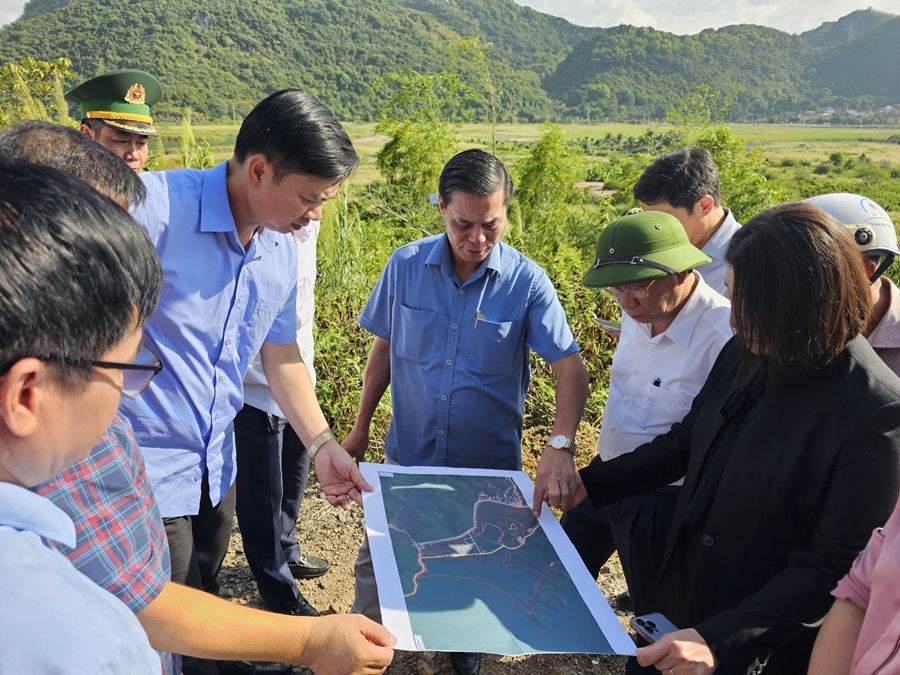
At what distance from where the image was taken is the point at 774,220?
153 centimetres

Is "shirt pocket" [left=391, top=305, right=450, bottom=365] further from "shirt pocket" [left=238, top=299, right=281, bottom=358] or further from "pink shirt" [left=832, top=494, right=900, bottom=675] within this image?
"pink shirt" [left=832, top=494, right=900, bottom=675]

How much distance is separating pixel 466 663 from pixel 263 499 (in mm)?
980

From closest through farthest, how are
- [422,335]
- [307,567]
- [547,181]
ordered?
1. [422,335]
2. [307,567]
3. [547,181]

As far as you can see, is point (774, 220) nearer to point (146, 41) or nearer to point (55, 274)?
point (55, 274)

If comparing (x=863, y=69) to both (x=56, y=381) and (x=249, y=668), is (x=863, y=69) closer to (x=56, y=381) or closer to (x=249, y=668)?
(x=249, y=668)

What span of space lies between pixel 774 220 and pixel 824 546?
692 mm

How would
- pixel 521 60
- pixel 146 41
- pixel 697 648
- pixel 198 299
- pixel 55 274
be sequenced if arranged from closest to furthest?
pixel 55 274
pixel 697 648
pixel 198 299
pixel 146 41
pixel 521 60

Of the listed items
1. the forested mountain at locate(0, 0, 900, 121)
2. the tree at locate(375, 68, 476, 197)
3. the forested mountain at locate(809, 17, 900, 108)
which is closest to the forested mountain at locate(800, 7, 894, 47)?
the forested mountain at locate(0, 0, 900, 121)

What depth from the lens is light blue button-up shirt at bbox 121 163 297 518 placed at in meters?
1.77

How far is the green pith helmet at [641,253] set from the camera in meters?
2.12

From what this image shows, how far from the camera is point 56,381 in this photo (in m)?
0.74

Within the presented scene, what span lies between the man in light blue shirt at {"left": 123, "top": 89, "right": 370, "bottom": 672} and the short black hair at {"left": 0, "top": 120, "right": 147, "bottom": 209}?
0.15 metres

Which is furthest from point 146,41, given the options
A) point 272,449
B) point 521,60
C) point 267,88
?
point 272,449

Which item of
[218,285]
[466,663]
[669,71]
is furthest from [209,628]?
[669,71]
